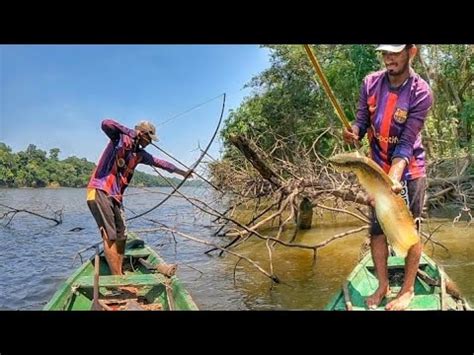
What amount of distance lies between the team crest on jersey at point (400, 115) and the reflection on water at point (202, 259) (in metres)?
1.83

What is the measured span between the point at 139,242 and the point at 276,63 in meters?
4.74

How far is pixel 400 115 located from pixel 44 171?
3303mm

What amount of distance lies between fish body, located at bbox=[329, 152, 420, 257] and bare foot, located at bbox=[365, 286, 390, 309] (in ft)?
0.88

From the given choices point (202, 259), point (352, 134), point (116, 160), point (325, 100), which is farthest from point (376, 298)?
point (325, 100)

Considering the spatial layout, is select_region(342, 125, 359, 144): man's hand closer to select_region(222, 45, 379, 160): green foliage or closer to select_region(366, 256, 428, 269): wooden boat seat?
select_region(366, 256, 428, 269): wooden boat seat

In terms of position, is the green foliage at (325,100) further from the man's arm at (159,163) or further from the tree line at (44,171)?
the man's arm at (159,163)

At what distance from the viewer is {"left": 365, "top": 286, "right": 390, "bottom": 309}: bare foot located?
8.44 ft

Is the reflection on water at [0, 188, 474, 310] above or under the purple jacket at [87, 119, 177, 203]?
under

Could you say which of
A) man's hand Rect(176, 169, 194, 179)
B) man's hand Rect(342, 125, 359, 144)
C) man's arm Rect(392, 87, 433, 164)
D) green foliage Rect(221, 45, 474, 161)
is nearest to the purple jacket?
man's hand Rect(176, 169, 194, 179)

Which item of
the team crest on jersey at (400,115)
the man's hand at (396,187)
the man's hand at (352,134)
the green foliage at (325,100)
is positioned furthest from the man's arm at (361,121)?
the green foliage at (325,100)

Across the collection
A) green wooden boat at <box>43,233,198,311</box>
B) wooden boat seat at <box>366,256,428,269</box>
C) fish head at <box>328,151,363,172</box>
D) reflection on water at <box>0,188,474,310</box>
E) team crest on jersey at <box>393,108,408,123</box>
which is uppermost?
team crest on jersey at <box>393,108,408,123</box>
